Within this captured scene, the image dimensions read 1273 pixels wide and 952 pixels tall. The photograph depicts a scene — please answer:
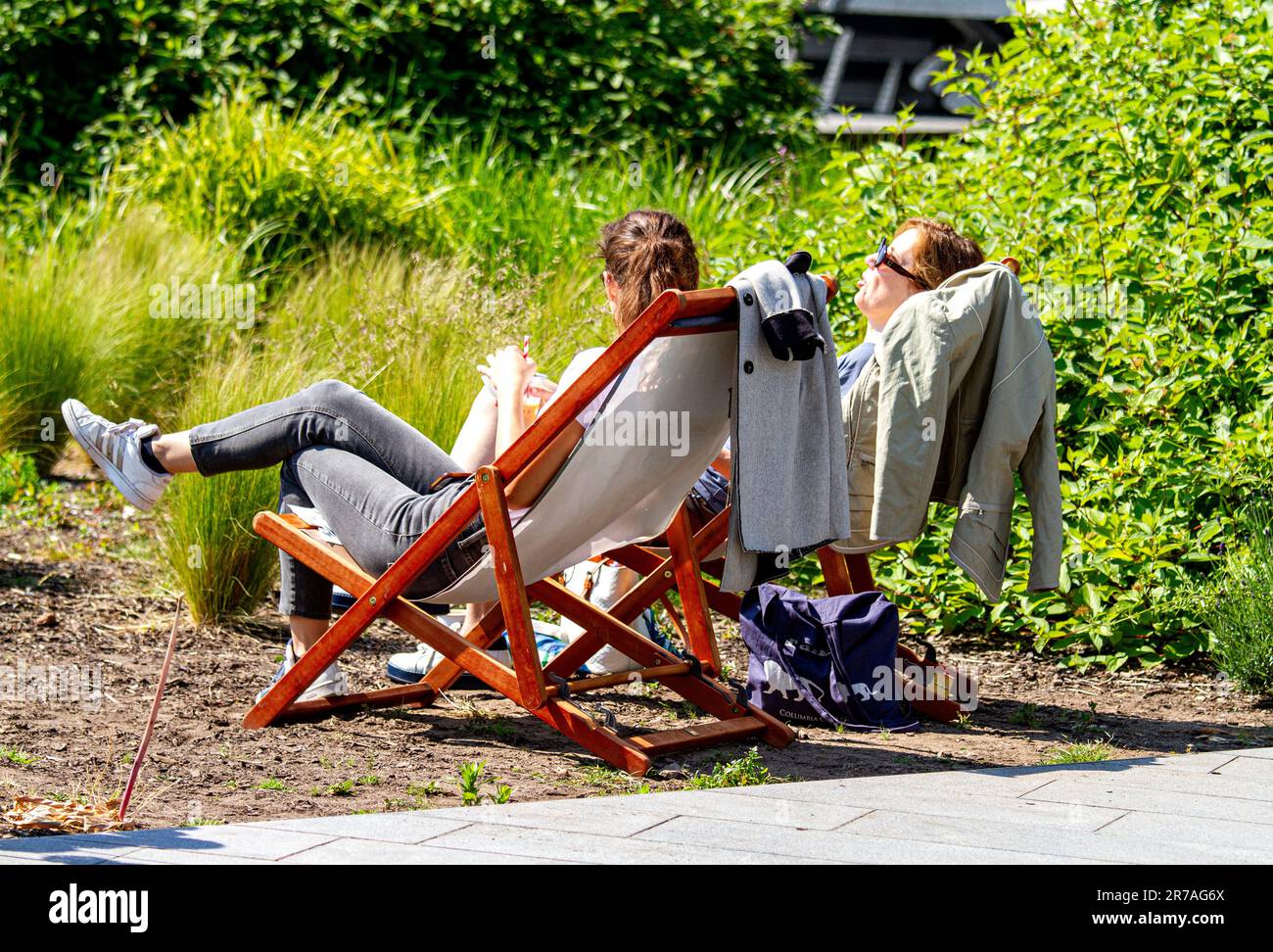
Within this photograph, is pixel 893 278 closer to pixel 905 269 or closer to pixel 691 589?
pixel 905 269

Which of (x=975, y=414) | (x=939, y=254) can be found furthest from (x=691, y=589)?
(x=939, y=254)

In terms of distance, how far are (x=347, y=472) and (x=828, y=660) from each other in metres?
1.40

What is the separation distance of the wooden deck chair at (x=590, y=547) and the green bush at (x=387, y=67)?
6948 millimetres

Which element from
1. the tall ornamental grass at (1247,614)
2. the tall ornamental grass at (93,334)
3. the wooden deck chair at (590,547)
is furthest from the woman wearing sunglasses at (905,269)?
the tall ornamental grass at (93,334)

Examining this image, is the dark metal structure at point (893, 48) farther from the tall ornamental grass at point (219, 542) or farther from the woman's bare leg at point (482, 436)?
the woman's bare leg at point (482, 436)

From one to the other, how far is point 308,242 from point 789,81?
15.7ft

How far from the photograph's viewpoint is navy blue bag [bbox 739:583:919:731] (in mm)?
4109

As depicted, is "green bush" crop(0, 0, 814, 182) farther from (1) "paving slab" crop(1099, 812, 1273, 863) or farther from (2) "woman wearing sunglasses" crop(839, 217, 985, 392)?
(1) "paving slab" crop(1099, 812, 1273, 863)

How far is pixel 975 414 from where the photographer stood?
13.6 ft

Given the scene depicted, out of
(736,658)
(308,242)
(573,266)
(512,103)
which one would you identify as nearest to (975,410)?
(736,658)

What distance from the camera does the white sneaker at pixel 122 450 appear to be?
414cm

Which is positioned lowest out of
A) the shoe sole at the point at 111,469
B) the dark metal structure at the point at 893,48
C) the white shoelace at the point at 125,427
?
the shoe sole at the point at 111,469

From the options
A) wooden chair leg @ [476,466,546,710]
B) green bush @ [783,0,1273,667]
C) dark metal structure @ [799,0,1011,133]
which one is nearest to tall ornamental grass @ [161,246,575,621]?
green bush @ [783,0,1273,667]

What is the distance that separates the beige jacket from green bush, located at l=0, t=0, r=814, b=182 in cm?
683
